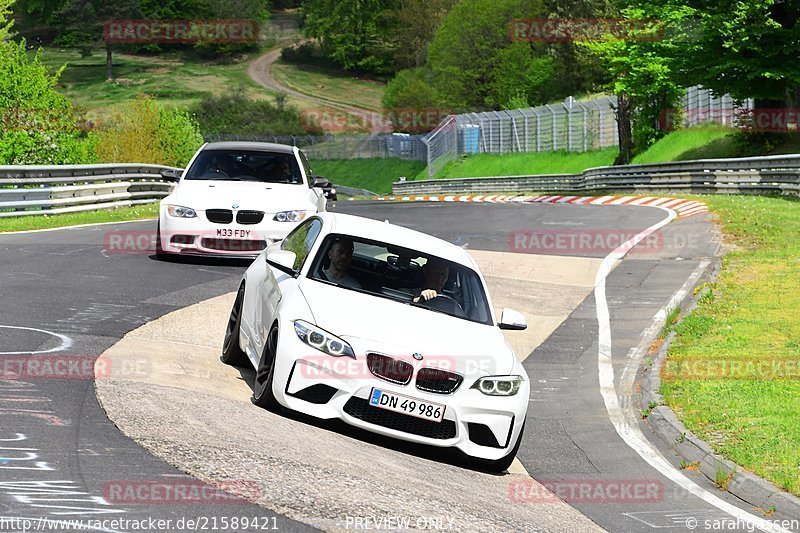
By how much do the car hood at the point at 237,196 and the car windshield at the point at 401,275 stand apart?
693 centimetres

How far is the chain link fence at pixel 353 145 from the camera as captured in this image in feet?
319

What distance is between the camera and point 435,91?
109 m

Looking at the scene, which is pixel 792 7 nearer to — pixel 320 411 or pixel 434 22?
pixel 320 411

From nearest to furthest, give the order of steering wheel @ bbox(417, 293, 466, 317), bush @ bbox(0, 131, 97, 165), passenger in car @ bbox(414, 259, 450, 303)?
steering wheel @ bbox(417, 293, 466, 317)
passenger in car @ bbox(414, 259, 450, 303)
bush @ bbox(0, 131, 97, 165)

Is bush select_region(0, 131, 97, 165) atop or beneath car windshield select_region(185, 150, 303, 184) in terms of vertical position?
beneath

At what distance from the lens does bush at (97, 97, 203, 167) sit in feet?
146

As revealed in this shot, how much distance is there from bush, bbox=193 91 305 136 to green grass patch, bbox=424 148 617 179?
3633 cm

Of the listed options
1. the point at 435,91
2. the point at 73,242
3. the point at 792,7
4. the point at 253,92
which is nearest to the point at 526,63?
the point at 435,91

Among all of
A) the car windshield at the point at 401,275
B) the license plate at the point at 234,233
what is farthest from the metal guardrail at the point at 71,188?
the car windshield at the point at 401,275

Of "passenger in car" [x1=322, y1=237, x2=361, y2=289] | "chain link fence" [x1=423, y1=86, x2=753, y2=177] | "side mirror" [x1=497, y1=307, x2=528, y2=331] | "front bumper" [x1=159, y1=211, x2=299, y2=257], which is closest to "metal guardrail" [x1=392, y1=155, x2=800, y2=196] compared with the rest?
"chain link fence" [x1=423, y1=86, x2=753, y2=177]

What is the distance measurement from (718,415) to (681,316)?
210 inches

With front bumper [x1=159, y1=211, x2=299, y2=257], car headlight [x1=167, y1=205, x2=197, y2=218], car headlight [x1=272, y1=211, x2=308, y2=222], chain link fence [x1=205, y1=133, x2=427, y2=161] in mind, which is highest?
Answer: car headlight [x1=167, y1=205, x2=197, y2=218]

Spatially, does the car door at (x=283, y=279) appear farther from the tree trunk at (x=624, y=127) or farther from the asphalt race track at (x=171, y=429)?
the tree trunk at (x=624, y=127)

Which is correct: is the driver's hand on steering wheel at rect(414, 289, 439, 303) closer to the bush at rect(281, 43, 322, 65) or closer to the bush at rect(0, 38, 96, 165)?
the bush at rect(0, 38, 96, 165)
